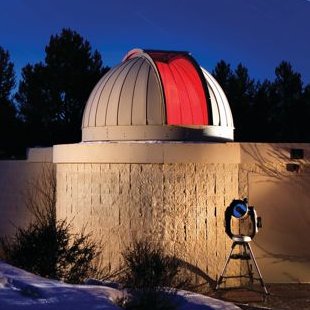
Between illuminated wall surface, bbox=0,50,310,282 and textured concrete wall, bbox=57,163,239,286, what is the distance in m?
0.02

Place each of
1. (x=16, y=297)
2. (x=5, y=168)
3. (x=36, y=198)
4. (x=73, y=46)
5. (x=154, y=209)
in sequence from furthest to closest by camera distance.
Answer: (x=73, y=46) → (x=5, y=168) → (x=36, y=198) → (x=154, y=209) → (x=16, y=297)

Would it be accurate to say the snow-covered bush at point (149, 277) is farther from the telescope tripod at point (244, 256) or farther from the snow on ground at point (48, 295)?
the telescope tripod at point (244, 256)

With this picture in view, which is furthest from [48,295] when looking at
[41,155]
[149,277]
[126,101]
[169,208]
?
[41,155]

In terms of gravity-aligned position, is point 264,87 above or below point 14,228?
above

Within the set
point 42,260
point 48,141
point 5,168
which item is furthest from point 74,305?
point 48,141

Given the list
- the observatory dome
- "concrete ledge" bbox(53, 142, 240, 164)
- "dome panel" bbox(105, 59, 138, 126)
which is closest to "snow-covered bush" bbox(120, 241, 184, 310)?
"concrete ledge" bbox(53, 142, 240, 164)

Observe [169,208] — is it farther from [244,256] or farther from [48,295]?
[48,295]

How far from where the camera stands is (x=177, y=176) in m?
9.76

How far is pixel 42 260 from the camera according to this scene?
8305 millimetres

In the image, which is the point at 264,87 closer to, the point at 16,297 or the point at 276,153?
the point at 276,153

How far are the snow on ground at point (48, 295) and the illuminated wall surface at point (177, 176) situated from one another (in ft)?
13.0

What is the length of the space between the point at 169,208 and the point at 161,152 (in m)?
0.91

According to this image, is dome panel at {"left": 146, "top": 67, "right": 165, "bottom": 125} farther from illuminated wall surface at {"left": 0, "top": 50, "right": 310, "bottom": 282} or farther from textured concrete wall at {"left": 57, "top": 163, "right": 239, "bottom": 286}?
textured concrete wall at {"left": 57, "top": 163, "right": 239, "bottom": 286}

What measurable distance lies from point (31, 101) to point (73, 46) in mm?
3121
